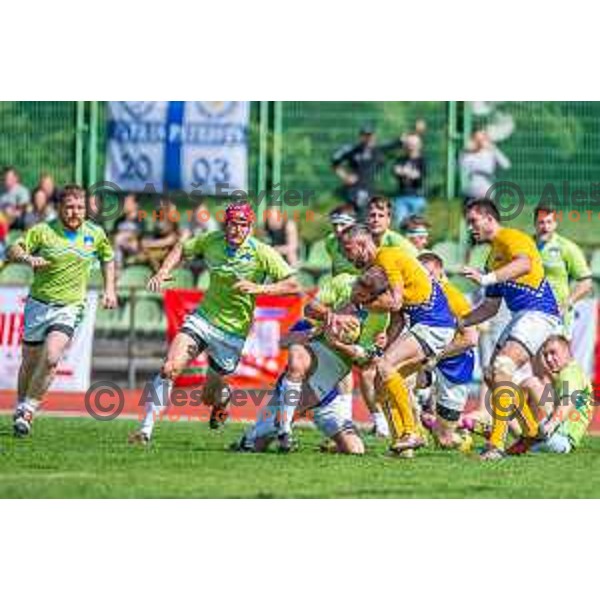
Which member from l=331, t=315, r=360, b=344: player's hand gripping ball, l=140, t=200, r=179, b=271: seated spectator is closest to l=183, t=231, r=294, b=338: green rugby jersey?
l=331, t=315, r=360, b=344: player's hand gripping ball

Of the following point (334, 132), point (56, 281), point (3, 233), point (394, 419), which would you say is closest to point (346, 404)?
point (394, 419)

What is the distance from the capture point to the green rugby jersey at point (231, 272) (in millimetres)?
14984

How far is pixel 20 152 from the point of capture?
2177 centimetres

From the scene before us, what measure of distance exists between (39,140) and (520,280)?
341 inches

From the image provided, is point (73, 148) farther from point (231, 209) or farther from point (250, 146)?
point (231, 209)

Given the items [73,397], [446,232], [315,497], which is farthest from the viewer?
[446,232]

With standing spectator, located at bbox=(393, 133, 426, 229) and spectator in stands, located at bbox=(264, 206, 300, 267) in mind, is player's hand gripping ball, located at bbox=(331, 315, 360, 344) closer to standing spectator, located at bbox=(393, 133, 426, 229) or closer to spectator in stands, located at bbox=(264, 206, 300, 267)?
spectator in stands, located at bbox=(264, 206, 300, 267)

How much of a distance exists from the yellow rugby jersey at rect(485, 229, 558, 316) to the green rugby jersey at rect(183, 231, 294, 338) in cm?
162

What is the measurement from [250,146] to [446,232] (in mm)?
2188

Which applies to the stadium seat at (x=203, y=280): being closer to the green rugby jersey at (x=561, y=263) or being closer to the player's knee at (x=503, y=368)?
the green rugby jersey at (x=561, y=263)

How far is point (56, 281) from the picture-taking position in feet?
51.7

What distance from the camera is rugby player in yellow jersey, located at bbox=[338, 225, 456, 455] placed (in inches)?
551

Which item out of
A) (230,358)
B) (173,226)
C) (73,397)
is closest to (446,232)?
(173,226)

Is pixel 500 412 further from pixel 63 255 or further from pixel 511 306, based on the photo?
pixel 63 255
